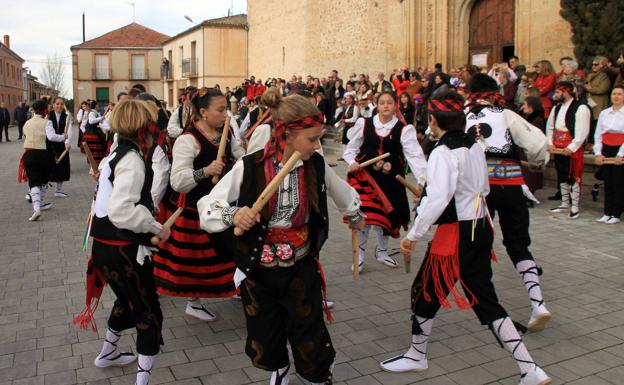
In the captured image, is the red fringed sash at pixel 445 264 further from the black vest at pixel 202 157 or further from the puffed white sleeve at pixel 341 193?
the black vest at pixel 202 157

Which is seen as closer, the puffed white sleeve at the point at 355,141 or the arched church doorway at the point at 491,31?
the puffed white sleeve at the point at 355,141

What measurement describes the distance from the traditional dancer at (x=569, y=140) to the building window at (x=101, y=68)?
5323 centimetres

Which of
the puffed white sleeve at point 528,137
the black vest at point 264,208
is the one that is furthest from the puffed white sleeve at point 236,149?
the puffed white sleeve at point 528,137

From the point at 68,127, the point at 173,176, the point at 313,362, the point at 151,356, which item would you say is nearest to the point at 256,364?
the point at 313,362

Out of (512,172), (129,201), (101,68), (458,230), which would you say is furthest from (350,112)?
(101,68)

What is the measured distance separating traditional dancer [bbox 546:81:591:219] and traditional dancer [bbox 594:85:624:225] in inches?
9.4

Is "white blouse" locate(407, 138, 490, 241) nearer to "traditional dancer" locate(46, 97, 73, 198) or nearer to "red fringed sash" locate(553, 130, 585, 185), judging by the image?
"red fringed sash" locate(553, 130, 585, 185)

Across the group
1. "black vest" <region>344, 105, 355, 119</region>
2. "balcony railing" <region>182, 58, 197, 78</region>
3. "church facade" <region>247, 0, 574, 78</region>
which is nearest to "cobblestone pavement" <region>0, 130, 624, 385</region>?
"black vest" <region>344, 105, 355, 119</region>

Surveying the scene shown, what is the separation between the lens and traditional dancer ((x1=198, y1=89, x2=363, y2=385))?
3000mm

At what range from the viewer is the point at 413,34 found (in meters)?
19.1

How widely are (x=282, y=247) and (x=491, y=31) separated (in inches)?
633

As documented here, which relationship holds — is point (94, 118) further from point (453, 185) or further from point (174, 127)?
point (453, 185)

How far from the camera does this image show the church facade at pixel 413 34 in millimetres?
14906

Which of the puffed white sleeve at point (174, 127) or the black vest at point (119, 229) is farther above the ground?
the puffed white sleeve at point (174, 127)
